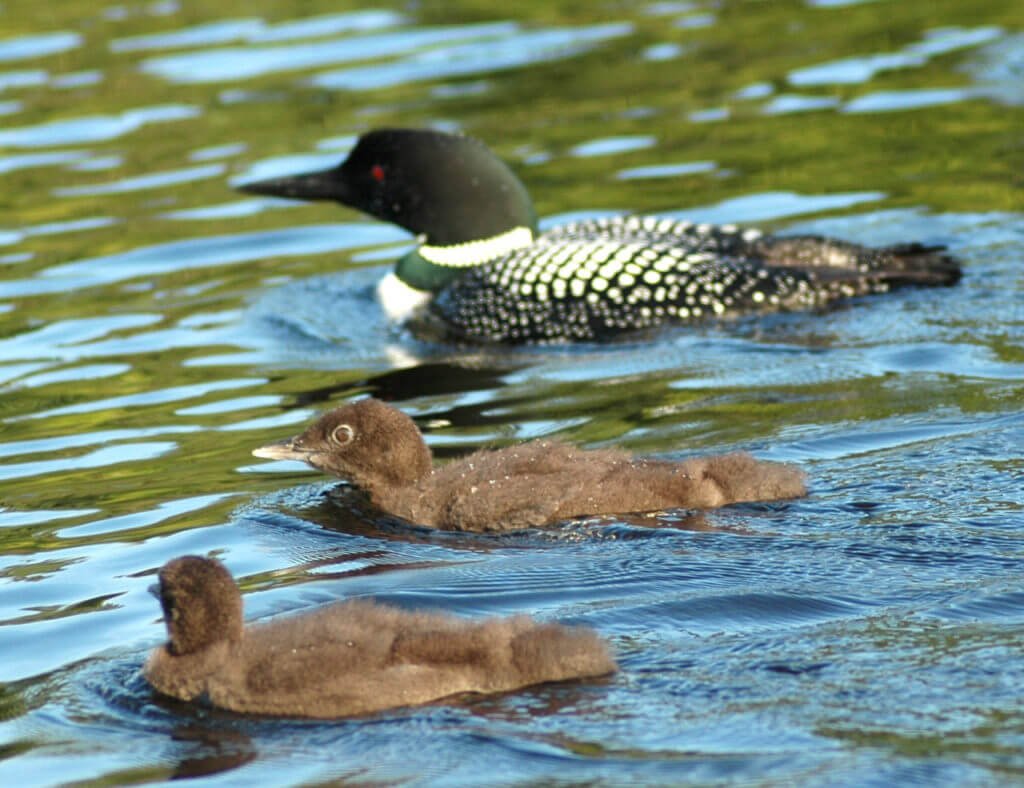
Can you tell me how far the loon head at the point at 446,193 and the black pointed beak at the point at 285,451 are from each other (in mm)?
3107

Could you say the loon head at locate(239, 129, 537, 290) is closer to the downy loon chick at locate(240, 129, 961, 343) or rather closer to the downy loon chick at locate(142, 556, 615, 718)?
the downy loon chick at locate(240, 129, 961, 343)

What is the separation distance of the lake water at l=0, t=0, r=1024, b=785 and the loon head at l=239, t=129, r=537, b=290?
0.59 meters

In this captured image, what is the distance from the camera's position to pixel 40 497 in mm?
7414

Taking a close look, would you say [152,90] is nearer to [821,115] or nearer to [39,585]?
[821,115]

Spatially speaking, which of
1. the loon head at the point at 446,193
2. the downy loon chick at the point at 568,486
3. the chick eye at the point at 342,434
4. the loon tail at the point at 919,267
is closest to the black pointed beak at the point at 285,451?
the chick eye at the point at 342,434

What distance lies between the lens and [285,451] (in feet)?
23.3

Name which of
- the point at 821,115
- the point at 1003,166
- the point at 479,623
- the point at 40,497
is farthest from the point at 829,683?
the point at 821,115

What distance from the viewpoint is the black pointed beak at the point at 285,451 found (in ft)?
23.2

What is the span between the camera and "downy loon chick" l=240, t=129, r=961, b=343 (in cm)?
923

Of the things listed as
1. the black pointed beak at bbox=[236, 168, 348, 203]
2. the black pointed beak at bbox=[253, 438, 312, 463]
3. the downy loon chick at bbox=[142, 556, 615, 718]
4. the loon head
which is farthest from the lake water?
the loon head

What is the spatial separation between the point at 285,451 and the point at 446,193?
3.50 meters

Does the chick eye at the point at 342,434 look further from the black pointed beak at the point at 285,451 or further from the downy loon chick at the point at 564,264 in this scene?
the downy loon chick at the point at 564,264

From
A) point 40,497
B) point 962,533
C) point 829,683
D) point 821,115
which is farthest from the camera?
point 821,115

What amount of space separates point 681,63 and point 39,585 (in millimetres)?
9120
